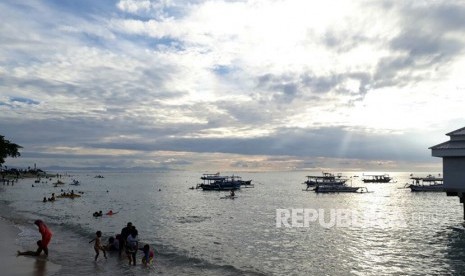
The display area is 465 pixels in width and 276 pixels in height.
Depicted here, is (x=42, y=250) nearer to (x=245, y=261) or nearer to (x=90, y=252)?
(x=90, y=252)

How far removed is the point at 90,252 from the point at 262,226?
21418mm

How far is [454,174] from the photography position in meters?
34.9

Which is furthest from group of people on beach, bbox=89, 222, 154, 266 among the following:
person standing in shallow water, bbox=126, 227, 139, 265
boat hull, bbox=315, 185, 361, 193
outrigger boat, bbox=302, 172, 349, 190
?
outrigger boat, bbox=302, 172, 349, 190

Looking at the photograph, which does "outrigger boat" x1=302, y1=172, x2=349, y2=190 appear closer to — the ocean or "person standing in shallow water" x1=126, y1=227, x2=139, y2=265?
the ocean

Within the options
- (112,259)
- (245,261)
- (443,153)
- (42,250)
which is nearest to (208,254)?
(245,261)

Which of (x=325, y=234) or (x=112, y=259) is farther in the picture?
(x=325, y=234)

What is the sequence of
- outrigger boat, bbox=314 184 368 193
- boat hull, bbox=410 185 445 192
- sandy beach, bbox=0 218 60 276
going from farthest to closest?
1. boat hull, bbox=410 185 445 192
2. outrigger boat, bbox=314 184 368 193
3. sandy beach, bbox=0 218 60 276

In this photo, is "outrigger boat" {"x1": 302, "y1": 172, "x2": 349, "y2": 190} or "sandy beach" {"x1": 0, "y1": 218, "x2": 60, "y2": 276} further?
"outrigger boat" {"x1": 302, "y1": 172, "x2": 349, "y2": 190}

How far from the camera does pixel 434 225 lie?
45.8 m

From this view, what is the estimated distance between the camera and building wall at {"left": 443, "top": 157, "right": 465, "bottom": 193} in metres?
34.6

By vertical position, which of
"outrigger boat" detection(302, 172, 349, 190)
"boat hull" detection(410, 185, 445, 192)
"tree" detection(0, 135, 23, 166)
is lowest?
"boat hull" detection(410, 185, 445, 192)

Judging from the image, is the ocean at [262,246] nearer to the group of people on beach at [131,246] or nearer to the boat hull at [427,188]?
the group of people on beach at [131,246]

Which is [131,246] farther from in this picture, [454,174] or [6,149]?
[6,149]

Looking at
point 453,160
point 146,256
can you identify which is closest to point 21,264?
point 146,256
